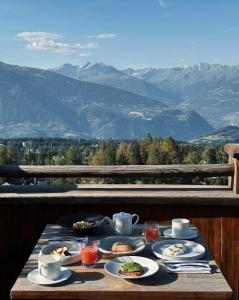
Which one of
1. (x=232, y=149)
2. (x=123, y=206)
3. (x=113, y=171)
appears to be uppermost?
(x=232, y=149)

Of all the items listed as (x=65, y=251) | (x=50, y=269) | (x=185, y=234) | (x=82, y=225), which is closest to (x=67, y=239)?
(x=82, y=225)

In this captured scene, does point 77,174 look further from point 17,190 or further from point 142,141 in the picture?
point 142,141

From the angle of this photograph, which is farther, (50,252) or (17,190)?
(17,190)

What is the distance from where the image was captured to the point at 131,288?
94.4 inches

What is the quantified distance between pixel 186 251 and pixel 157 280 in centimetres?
46

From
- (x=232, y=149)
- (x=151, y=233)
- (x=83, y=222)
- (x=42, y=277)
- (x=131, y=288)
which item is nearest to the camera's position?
(x=131, y=288)

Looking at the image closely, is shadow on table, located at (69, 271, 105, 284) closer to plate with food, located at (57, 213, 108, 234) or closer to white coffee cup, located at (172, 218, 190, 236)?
plate with food, located at (57, 213, 108, 234)

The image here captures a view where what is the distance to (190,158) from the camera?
159 ft

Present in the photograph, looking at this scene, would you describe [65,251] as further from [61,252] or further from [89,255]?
[89,255]

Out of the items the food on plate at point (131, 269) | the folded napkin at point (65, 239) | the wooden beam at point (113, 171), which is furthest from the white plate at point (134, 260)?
the wooden beam at point (113, 171)

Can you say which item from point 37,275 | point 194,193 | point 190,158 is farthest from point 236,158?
point 190,158

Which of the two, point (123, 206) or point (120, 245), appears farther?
point (123, 206)

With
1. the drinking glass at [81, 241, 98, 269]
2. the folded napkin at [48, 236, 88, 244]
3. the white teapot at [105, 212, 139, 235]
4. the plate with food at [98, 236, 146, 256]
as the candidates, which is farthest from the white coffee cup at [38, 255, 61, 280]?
the white teapot at [105, 212, 139, 235]

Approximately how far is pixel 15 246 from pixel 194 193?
175 centimetres
